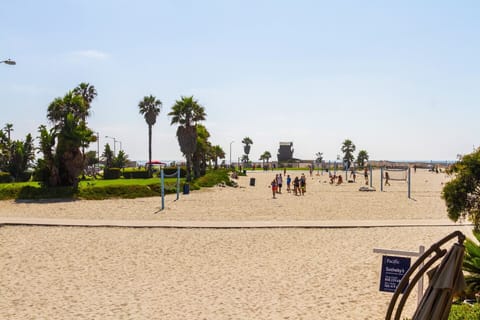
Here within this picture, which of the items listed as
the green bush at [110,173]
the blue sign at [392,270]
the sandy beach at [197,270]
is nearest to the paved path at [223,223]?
the sandy beach at [197,270]

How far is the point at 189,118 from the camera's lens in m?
50.9

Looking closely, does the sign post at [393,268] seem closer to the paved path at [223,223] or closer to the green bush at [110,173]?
the paved path at [223,223]

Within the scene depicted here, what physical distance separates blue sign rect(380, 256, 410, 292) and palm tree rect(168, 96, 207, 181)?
4219 cm

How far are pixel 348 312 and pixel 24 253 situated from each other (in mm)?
11058

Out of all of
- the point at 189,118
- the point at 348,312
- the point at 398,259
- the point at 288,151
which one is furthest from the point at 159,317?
the point at 288,151

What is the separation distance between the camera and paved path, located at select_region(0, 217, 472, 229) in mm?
20250

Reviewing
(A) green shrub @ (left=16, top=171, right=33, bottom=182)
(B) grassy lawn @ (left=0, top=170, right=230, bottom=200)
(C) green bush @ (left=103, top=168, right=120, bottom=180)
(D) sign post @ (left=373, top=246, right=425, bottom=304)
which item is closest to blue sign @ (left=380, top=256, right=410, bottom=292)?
(D) sign post @ (left=373, top=246, right=425, bottom=304)

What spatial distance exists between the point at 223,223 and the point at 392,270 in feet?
45.5

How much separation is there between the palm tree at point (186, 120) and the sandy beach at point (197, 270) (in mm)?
26362

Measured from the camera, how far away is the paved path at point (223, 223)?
2025cm

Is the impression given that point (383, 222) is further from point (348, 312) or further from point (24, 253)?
point (24, 253)

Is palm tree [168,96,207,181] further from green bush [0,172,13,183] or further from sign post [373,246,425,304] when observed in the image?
sign post [373,246,425,304]

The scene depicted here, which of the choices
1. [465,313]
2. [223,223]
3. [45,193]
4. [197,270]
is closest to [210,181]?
[45,193]

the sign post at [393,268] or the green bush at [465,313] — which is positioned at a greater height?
the sign post at [393,268]
